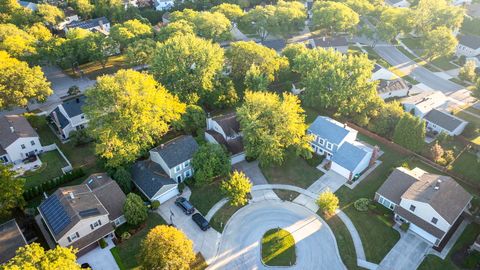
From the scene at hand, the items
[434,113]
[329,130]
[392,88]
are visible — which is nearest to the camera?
[329,130]

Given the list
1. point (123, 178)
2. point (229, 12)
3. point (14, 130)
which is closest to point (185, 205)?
point (123, 178)

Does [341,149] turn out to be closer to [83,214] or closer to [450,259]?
[450,259]

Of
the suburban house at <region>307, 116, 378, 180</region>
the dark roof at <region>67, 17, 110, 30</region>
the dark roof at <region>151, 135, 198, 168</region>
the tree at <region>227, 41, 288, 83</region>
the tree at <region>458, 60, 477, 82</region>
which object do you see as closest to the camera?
the dark roof at <region>151, 135, 198, 168</region>

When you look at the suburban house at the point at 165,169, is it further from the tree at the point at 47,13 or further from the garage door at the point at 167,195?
the tree at the point at 47,13

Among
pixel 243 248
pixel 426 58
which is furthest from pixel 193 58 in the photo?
pixel 426 58

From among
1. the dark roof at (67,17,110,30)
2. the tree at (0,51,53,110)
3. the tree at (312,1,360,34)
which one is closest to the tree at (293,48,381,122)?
the tree at (312,1,360,34)

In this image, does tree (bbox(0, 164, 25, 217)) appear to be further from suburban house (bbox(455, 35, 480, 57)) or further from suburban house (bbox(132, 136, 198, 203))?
suburban house (bbox(455, 35, 480, 57))
